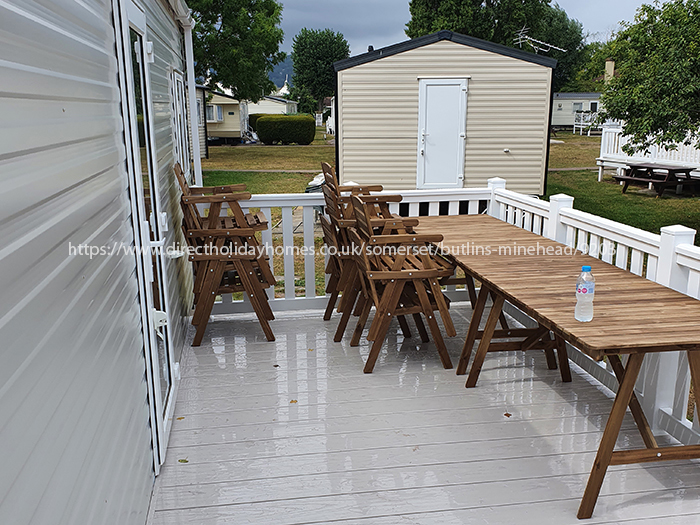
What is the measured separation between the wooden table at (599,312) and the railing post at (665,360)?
0.08m

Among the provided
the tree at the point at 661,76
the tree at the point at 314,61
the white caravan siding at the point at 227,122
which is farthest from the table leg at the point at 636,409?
the tree at the point at 314,61

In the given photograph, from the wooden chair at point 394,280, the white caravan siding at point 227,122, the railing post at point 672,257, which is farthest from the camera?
the white caravan siding at point 227,122

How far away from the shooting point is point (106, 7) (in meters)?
2.16

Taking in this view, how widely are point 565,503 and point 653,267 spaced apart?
1.25 meters

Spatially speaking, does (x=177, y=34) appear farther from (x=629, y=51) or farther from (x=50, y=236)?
(x=629, y=51)

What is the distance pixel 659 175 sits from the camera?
1375 cm

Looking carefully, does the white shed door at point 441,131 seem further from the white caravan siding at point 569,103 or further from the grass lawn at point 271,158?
the white caravan siding at point 569,103

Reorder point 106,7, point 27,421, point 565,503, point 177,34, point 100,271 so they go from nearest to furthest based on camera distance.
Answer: point 27,421, point 100,271, point 106,7, point 565,503, point 177,34

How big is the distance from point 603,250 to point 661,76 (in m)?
6.63

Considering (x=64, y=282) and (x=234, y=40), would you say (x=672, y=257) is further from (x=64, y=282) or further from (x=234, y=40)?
(x=234, y=40)

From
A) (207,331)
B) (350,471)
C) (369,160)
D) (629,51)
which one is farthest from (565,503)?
(369,160)

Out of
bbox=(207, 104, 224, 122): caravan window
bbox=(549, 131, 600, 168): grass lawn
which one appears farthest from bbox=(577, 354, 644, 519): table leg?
bbox=(207, 104, 224, 122): caravan window

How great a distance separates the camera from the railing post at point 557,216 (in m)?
3.91

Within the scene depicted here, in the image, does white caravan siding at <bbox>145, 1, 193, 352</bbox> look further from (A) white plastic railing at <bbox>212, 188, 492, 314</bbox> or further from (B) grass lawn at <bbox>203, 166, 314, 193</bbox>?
(B) grass lawn at <bbox>203, 166, 314, 193</bbox>
